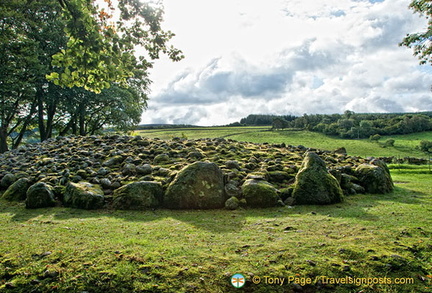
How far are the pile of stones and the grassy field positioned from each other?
1.71 m

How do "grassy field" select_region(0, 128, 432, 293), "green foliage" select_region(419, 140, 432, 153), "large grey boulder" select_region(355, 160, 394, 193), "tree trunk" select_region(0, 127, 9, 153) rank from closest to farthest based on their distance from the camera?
"grassy field" select_region(0, 128, 432, 293) < "large grey boulder" select_region(355, 160, 394, 193) < "tree trunk" select_region(0, 127, 9, 153) < "green foliage" select_region(419, 140, 432, 153)

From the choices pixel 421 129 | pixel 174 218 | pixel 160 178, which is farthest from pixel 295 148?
pixel 421 129

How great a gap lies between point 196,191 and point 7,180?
10986mm

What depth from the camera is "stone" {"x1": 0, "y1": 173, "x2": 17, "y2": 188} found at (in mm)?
14305

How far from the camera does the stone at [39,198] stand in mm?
11031

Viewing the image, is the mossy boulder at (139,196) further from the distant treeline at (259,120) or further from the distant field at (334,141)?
the distant treeline at (259,120)

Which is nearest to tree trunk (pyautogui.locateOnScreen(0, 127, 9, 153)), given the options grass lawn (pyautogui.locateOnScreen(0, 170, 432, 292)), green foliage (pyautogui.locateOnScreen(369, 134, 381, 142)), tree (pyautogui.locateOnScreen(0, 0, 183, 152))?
tree (pyautogui.locateOnScreen(0, 0, 183, 152))

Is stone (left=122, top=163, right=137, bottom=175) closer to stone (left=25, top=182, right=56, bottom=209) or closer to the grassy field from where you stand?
stone (left=25, top=182, right=56, bottom=209)

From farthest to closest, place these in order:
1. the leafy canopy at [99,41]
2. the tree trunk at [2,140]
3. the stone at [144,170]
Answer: the tree trunk at [2,140] < the stone at [144,170] < the leafy canopy at [99,41]

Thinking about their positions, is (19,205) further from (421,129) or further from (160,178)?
(421,129)

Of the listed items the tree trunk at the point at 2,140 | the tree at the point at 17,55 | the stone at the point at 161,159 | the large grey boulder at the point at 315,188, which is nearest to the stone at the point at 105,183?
the stone at the point at 161,159

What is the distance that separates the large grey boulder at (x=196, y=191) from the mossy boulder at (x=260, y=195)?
102 cm

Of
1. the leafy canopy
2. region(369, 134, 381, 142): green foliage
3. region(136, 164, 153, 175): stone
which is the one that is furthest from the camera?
region(369, 134, 381, 142): green foliage

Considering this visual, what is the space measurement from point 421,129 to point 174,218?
127625 mm
